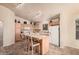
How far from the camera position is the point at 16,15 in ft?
7.55

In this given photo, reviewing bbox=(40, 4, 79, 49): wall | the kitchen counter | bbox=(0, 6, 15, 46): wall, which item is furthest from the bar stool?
bbox=(40, 4, 79, 49): wall

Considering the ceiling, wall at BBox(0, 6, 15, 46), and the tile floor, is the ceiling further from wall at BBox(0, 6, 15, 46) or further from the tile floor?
the tile floor

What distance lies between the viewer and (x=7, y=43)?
229 cm

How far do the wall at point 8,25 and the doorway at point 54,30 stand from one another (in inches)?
31.1

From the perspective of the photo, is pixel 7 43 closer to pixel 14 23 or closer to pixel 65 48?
pixel 14 23

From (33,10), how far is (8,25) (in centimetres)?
60

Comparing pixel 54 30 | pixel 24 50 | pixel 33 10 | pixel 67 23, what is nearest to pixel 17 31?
pixel 24 50

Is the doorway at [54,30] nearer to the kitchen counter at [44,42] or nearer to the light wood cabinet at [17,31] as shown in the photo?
the kitchen counter at [44,42]

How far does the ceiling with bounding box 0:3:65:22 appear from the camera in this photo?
2.28 meters

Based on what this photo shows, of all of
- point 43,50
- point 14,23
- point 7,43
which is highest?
point 14,23

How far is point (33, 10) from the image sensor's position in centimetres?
232
